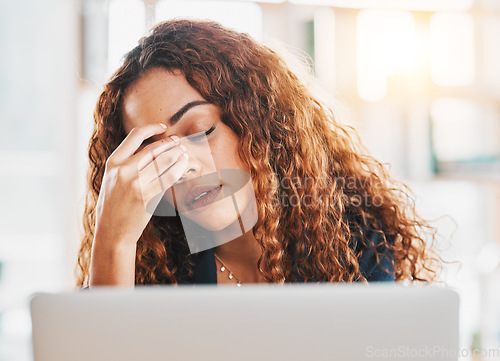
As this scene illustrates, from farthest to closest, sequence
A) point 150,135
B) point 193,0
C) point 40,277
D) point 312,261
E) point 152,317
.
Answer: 1. point 40,277
2. point 193,0
3. point 312,261
4. point 150,135
5. point 152,317

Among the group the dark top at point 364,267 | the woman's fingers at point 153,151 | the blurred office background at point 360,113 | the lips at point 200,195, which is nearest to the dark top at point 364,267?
the dark top at point 364,267

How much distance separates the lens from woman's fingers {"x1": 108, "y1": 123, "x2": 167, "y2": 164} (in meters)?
0.92

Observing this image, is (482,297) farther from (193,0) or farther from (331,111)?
(193,0)

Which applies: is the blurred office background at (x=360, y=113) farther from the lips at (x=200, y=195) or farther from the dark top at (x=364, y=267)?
the lips at (x=200, y=195)

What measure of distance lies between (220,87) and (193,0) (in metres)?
0.43

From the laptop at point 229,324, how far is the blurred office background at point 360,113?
114cm

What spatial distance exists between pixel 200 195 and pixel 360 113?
81cm

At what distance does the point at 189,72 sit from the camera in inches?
38.1

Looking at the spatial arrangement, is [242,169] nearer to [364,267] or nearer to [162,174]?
[162,174]

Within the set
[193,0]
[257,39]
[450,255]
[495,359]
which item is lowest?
[495,359]

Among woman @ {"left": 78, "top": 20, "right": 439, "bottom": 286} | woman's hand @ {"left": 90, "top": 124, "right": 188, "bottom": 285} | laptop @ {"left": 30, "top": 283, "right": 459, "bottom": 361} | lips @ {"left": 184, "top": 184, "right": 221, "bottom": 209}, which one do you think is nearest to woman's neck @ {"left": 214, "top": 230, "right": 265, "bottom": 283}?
woman @ {"left": 78, "top": 20, "right": 439, "bottom": 286}

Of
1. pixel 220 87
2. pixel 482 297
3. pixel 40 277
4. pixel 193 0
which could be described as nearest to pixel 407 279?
pixel 220 87

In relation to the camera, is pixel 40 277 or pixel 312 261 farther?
pixel 40 277

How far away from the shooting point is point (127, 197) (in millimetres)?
901
